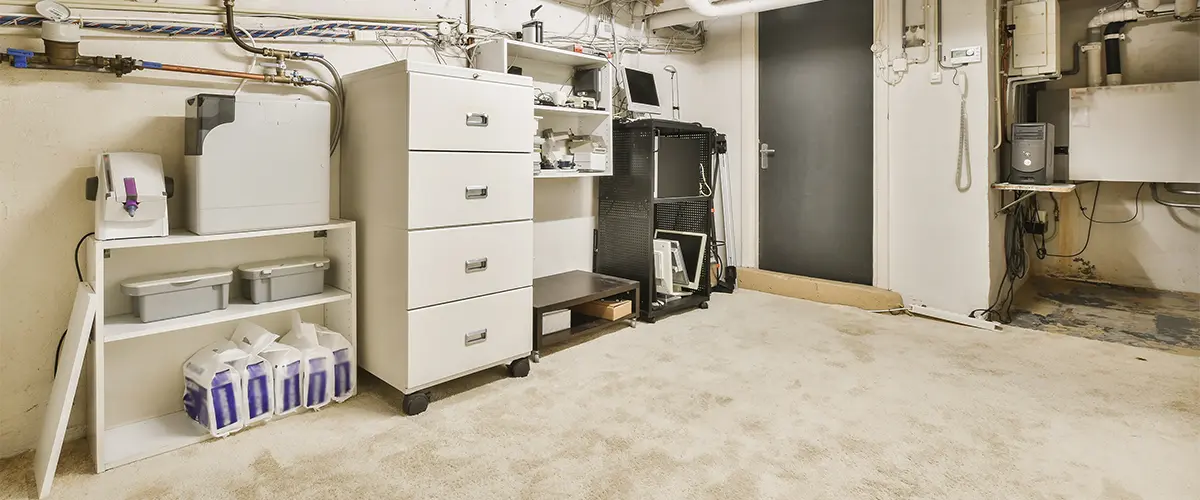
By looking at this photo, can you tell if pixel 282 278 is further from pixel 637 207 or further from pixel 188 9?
pixel 637 207

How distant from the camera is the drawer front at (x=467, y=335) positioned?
7.47 ft

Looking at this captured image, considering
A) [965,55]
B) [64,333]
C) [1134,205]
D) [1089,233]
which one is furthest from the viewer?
[1089,233]

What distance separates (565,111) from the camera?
3225 millimetres

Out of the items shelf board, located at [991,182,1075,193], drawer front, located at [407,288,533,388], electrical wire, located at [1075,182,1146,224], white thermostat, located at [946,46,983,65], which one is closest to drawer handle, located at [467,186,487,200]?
drawer front, located at [407,288,533,388]

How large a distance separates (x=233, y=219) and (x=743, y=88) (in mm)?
3435

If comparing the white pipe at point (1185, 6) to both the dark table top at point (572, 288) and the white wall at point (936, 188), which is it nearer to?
the white wall at point (936, 188)

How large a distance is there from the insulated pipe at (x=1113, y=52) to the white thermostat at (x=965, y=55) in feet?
4.57

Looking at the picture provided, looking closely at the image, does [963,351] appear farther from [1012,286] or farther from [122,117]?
[122,117]

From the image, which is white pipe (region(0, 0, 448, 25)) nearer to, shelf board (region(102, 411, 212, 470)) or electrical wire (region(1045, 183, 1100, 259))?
shelf board (region(102, 411, 212, 470))

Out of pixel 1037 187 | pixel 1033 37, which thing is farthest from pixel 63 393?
pixel 1033 37

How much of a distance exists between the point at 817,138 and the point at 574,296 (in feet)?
7.12

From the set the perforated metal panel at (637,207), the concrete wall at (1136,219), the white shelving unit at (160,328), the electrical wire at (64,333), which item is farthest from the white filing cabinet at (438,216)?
the concrete wall at (1136,219)

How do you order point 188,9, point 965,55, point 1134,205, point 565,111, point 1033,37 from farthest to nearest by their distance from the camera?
1. point 1134,205
2. point 1033,37
3. point 965,55
4. point 565,111
5. point 188,9

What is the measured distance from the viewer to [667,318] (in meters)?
3.66
